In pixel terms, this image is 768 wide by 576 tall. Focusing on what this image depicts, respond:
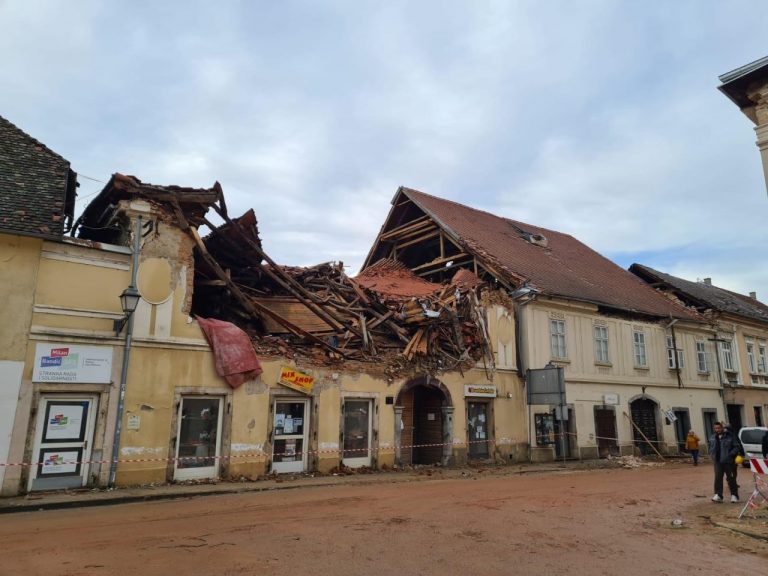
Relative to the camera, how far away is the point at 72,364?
39.6ft

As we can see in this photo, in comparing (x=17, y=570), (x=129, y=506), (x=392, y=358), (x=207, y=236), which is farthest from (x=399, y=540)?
(x=207, y=236)

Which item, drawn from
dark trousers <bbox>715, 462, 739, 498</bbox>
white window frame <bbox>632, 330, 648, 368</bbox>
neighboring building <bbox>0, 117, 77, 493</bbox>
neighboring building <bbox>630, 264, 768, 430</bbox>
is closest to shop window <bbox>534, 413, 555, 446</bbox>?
white window frame <bbox>632, 330, 648, 368</bbox>

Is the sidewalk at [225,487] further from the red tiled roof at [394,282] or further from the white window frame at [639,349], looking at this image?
the white window frame at [639,349]

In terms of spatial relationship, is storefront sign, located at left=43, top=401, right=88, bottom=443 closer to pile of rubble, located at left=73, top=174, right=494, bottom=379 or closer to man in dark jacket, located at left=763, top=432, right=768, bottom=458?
pile of rubble, located at left=73, top=174, right=494, bottom=379

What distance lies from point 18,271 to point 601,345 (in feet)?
67.9

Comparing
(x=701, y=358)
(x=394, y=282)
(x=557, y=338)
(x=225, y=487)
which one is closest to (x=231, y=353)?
(x=225, y=487)

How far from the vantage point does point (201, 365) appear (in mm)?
13719

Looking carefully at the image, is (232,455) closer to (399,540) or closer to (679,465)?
(399,540)

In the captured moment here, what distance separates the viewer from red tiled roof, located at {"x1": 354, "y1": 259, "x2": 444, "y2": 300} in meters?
20.3

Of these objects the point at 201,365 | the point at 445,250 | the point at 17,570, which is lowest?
the point at 17,570

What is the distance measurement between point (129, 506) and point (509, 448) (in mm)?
12925

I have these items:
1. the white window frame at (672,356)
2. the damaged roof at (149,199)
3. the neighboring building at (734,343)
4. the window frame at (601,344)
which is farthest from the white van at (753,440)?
the neighboring building at (734,343)

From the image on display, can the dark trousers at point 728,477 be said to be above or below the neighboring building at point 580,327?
below

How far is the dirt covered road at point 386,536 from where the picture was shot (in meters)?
6.32
